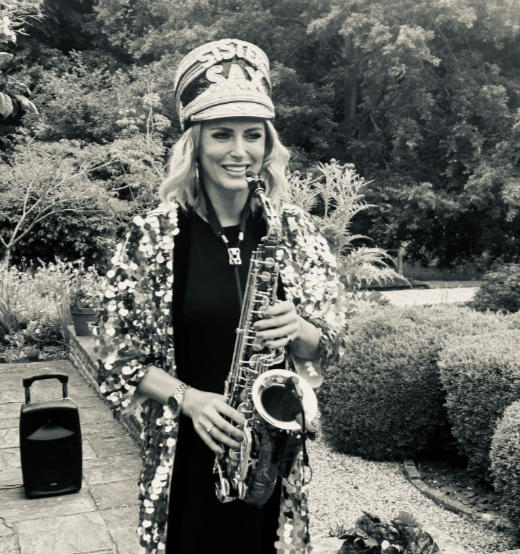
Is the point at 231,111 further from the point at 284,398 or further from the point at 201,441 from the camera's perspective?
the point at 201,441

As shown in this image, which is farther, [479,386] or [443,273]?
[443,273]

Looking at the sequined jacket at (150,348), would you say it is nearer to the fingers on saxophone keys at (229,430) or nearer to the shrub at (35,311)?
the fingers on saxophone keys at (229,430)

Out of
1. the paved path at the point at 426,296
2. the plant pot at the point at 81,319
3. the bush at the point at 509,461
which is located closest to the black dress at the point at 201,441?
the bush at the point at 509,461

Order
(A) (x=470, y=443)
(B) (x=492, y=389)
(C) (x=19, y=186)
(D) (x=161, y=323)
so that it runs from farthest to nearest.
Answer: (C) (x=19, y=186) → (A) (x=470, y=443) → (B) (x=492, y=389) → (D) (x=161, y=323)

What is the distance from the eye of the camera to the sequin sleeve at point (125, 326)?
1786 millimetres

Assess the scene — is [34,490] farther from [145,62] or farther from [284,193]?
[145,62]

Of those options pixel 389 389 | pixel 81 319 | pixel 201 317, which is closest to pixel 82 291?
pixel 81 319

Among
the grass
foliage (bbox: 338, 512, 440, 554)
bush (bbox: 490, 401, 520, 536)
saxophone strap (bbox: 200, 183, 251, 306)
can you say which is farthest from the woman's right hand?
the grass

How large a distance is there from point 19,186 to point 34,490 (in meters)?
8.56

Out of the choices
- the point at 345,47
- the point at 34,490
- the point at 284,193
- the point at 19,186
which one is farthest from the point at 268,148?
the point at 345,47

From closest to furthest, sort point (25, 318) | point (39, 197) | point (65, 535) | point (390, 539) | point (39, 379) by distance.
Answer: point (390, 539), point (65, 535), point (39, 379), point (25, 318), point (39, 197)

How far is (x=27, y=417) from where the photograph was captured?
459cm

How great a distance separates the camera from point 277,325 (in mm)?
1729

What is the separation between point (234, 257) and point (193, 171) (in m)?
0.28
